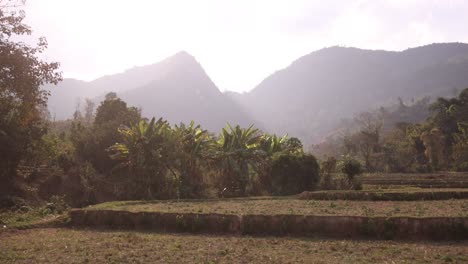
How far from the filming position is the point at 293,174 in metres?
27.6

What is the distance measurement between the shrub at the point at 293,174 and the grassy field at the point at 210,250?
569 inches

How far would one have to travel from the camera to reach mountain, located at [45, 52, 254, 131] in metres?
150

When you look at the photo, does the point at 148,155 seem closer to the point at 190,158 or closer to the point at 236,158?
the point at 190,158

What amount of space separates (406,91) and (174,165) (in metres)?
189

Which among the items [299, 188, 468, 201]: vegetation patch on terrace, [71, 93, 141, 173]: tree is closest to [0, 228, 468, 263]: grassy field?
[299, 188, 468, 201]: vegetation patch on terrace

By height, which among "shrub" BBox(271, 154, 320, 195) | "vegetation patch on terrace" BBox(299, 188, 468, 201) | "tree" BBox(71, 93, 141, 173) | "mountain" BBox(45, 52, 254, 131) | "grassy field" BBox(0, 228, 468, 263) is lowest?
"grassy field" BBox(0, 228, 468, 263)

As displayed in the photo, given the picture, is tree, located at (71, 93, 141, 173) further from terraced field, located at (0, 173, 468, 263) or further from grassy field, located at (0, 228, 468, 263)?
grassy field, located at (0, 228, 468, 263)

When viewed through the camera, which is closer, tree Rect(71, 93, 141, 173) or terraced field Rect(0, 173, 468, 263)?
terraced field Rect(0, 173, 468, 263)

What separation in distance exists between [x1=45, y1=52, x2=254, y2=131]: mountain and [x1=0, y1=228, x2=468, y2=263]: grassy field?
131 metres

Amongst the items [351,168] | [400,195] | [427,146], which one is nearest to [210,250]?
[400,195]

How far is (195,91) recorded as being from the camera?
6580 inches

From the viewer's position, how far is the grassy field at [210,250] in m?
10.3

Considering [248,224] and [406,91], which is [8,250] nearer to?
[248,224]

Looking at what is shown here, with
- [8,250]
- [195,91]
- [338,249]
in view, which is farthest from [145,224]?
[195,91]
